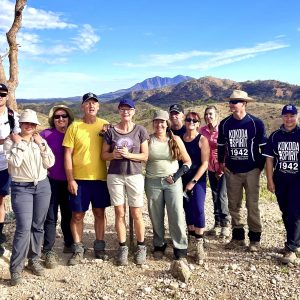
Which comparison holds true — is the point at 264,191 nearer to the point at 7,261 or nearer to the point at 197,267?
the point at 197,267

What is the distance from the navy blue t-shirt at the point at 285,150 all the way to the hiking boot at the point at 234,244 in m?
1.53

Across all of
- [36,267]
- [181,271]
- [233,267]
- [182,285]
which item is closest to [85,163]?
[36,267]

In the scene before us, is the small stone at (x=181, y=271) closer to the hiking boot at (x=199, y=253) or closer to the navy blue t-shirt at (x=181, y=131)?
the hiking boot at (x=199, y=253)

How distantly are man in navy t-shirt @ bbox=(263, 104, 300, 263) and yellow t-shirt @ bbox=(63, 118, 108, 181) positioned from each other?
2705 mm

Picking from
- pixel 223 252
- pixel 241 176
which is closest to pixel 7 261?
pixel 223 252

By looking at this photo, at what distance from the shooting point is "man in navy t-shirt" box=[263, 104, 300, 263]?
579 centimetres

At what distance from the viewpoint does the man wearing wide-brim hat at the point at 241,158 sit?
618 cm

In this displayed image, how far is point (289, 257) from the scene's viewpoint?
5891 mm

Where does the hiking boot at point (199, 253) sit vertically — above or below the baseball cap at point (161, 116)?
below

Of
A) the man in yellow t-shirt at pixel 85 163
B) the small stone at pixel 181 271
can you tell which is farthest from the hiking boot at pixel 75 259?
the small stone at pixel 181 271

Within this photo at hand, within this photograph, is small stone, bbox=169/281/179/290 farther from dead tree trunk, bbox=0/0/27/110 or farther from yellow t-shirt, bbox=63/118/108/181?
dead tree trunk, bbox=0/0/27/110

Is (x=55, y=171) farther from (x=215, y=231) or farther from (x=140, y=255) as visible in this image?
(x=215, y=231)

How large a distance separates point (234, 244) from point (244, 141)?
1.91 metres

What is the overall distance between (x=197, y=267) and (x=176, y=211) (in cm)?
94
